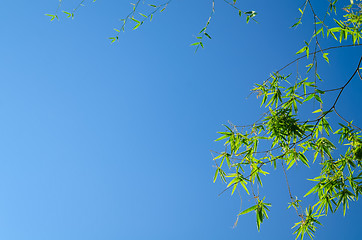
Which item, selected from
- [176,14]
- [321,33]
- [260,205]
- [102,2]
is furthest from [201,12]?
[260,205]

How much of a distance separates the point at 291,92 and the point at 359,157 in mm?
550

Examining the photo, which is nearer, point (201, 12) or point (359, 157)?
point (359, 157)

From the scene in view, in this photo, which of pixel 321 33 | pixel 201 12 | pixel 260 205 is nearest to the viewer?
pixel 260 205

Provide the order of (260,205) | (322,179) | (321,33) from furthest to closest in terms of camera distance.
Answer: (321,33), (322,179), (260,205)

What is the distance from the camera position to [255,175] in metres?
2.47

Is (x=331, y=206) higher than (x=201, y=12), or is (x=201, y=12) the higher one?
(x=201, y=12)

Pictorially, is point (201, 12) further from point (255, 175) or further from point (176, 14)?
point (255, 175)

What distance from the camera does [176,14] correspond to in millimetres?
11461

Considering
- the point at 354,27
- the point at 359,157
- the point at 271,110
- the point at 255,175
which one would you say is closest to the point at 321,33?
the point at 354,27

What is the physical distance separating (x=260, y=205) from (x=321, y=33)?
121 cm

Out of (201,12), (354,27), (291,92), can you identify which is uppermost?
(201,12)

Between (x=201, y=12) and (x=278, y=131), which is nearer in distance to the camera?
(x=278, y=131)

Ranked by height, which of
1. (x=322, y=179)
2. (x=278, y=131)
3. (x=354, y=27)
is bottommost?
(x=322, y=179)

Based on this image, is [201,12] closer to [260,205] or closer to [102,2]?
[102,2]
